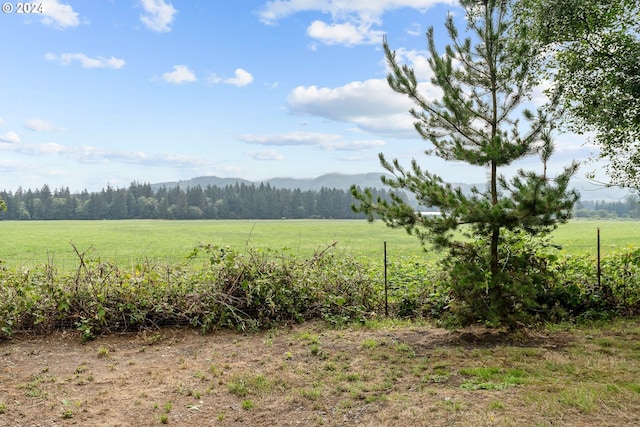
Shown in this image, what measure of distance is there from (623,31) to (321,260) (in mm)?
7509

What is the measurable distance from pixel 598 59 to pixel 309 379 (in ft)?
28.8

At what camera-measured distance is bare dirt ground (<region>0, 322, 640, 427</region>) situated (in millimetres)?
4035

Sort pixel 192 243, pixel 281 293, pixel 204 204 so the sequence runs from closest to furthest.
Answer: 1. pixel 281 293
2. pixel 192 243
3. pixel 204 204

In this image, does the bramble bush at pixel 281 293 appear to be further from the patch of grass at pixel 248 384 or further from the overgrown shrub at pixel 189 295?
the patch of grass at pixel 248 384

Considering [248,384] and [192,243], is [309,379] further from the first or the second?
[192,243]

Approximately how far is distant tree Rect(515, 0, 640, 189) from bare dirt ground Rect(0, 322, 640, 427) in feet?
14.6

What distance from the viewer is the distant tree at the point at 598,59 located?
886cm

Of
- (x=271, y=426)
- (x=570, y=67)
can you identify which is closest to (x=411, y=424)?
(x=271, y=426)

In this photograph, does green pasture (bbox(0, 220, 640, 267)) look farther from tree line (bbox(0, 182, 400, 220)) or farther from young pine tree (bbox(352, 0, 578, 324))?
tree line (bbox(0, 182, 400, 220))

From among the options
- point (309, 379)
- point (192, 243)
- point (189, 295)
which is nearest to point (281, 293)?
point (189, 295)

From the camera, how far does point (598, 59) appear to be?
938 cm

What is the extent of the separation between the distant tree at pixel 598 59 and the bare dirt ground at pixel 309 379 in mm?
4452

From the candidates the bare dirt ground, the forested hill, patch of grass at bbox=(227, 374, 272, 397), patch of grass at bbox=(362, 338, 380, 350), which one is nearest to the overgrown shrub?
the bare dirt ground

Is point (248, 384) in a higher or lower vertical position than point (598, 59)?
lower
